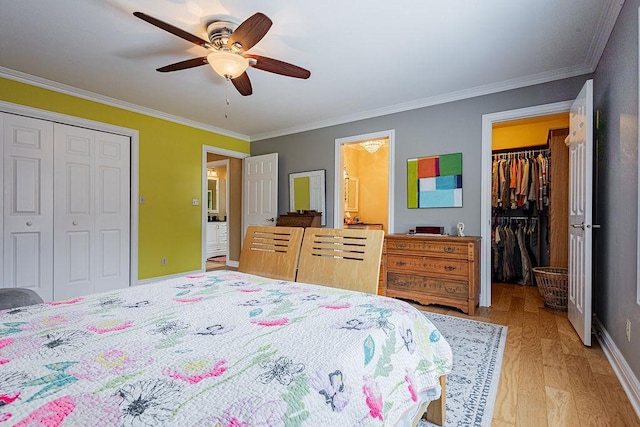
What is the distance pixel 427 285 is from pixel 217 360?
10.0 feet

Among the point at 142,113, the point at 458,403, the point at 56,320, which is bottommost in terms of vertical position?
the point at 458,403

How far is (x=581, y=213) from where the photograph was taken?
2.50m

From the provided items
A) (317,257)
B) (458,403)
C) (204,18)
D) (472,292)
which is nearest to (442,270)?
(472,292)

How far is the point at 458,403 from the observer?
1.65m

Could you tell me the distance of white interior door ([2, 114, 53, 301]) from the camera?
3177 mm

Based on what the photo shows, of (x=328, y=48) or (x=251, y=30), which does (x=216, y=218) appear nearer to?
(x=328, y=48)

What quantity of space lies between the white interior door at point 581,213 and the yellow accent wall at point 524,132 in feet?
6.69

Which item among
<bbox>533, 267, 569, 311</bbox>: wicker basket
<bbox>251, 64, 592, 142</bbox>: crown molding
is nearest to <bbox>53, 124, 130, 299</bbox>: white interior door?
<bbox>251, 64, 592, 142</bbox>: crown molding

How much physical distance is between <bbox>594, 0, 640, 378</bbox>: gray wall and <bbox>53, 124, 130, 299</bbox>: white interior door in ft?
15.8

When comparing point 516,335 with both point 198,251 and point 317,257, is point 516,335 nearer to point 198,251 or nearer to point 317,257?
point 317,257

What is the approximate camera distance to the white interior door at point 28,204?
318cm

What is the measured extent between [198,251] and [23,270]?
2.02 metres

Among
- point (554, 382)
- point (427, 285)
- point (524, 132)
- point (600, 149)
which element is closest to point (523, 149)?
point (524, 132)

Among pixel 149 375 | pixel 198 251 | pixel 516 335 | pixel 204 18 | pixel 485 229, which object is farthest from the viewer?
pixel 198 251
